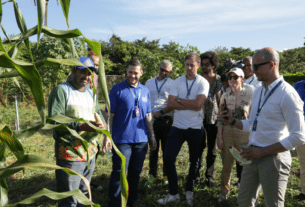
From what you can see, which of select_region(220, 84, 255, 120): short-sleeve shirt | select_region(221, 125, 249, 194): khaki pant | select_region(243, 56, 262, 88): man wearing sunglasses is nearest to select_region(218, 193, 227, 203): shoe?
select_region(221, 125, 249, 194): khaki pant

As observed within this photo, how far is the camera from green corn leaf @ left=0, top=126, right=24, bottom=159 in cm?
73

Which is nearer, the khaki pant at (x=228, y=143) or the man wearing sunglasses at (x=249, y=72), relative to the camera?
the khaki pant at (x=228, y=143)

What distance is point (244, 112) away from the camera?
3.38 m

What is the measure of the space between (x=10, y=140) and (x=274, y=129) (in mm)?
2107

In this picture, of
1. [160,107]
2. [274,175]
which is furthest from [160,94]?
[274,175]

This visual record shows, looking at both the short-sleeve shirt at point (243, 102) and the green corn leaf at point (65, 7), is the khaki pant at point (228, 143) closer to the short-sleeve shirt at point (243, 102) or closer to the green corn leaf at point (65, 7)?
the short-sleeve shirt at point (243, 102)

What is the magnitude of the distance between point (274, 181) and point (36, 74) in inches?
85.3

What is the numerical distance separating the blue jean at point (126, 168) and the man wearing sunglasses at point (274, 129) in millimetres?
1417

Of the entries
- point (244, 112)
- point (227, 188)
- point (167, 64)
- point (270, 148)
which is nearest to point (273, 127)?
point (270, 148)

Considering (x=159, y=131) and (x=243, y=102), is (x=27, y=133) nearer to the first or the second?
(x=243, y=102)

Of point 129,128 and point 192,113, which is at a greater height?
point 192,113

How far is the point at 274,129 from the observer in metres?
2.15

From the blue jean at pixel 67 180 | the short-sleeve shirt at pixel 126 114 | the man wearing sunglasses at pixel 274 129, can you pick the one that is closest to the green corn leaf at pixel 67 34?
the blue jean at pixel 67 180

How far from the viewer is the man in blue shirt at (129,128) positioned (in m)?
3.04
